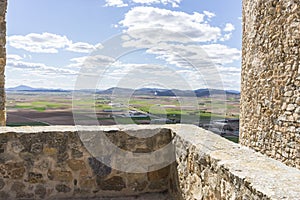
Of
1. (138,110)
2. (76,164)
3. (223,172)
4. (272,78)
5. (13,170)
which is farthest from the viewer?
(138,110)

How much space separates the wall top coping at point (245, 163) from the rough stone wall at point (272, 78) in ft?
6.71

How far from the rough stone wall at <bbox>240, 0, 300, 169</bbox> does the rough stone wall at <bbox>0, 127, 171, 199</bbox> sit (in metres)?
2.23

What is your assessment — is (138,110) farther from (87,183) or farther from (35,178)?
(35,178)

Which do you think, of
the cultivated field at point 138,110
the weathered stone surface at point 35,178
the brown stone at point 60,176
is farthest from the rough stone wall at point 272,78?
the weathered stone surface at point 35,178

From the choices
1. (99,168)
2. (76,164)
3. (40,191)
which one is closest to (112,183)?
(99,168)

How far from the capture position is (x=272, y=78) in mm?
4984

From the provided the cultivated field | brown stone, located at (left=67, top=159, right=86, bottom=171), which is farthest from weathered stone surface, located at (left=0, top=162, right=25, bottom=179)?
the cultivated field

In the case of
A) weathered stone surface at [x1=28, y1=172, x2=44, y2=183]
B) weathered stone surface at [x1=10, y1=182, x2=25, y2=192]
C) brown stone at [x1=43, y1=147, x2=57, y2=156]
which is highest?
A: brown stone at [x1=43, y1=147, x2=57, y2=156]

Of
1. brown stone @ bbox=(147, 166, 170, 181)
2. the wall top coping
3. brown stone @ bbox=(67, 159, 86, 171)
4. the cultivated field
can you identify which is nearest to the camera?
the wall top coping

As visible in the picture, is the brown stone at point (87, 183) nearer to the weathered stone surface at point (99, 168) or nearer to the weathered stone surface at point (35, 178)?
the weathered stone surface at point (99, 168)

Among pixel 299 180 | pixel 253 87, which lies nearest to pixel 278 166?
pixel 299 180

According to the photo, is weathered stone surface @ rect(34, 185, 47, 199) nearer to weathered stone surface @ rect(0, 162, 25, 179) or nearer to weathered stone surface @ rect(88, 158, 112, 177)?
weathered stone surface @ rect(0, 162, 25, 179)

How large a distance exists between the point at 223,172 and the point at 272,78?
3.66 m

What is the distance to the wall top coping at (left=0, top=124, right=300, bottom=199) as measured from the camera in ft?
4.52
